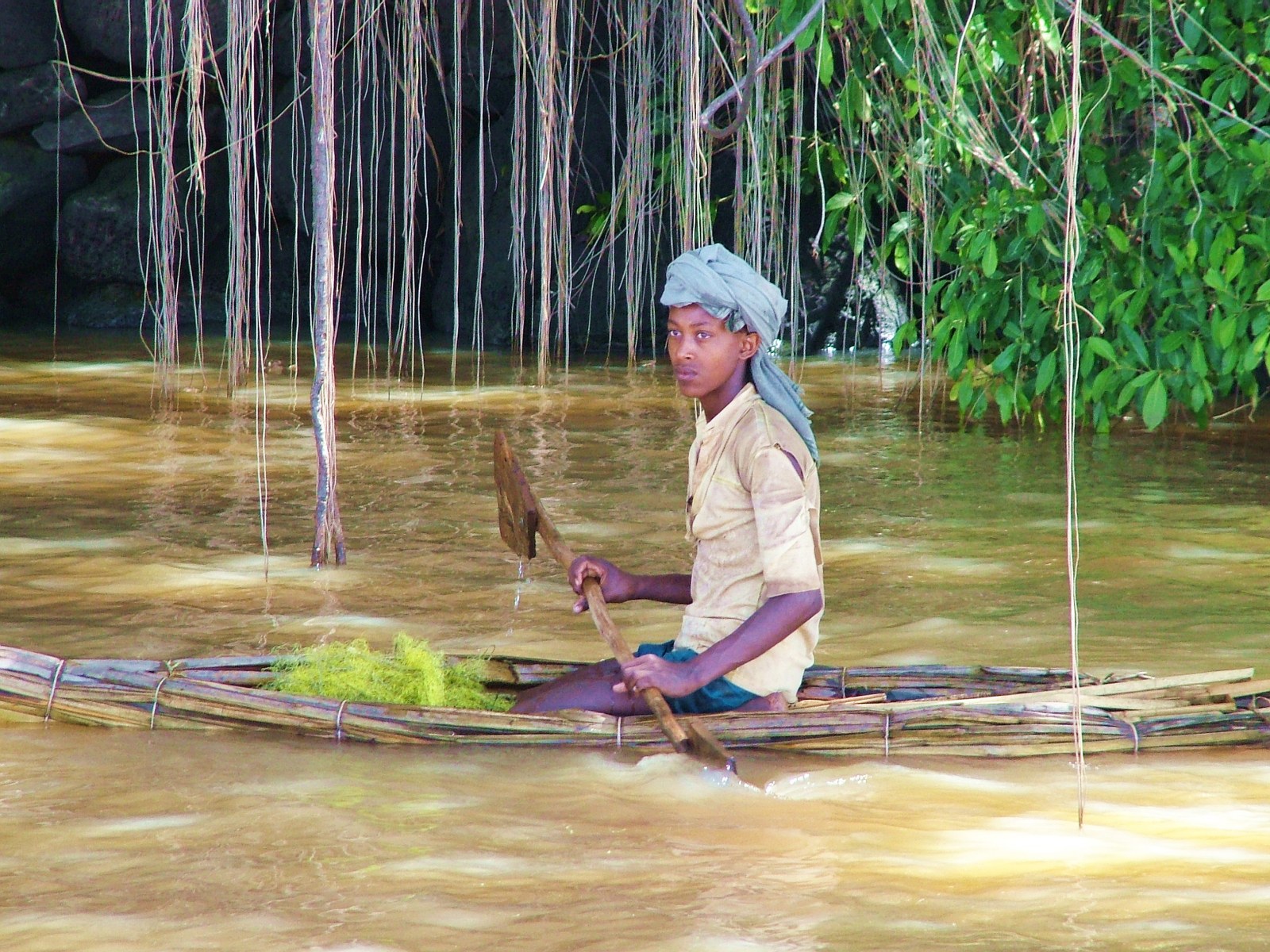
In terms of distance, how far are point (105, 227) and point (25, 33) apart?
1.64 m

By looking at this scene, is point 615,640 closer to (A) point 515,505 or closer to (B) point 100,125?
(A) point 515,505

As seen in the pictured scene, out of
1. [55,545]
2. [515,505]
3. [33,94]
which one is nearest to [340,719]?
[515,505]

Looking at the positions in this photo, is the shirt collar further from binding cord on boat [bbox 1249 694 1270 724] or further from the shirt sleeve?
binding cord on boat [bbox 1249 694 1270 724]

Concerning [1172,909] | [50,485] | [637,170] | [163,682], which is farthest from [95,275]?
[1172,909]

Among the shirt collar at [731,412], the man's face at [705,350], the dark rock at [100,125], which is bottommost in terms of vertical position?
the shirt collar at [731,412]

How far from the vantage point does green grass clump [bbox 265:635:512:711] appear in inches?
128

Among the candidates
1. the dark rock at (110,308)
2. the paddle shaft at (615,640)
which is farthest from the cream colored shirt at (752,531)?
the dark rock at (110,308)

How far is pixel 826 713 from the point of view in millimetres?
2992

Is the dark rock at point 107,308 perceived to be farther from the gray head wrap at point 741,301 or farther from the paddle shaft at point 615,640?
the gray head wrap at point 741,301

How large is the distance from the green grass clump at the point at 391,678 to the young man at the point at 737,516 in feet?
1.05

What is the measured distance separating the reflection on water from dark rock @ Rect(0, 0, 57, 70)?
4269 millimetres

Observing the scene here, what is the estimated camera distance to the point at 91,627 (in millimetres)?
4051

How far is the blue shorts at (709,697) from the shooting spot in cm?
302

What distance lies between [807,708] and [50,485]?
389cm
